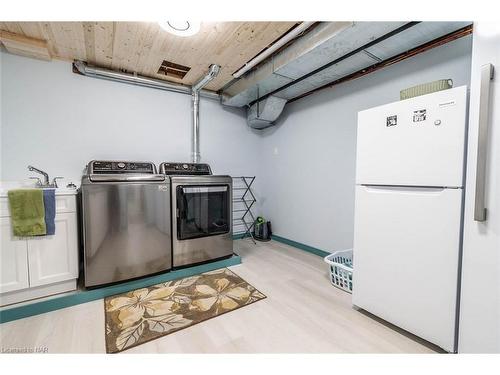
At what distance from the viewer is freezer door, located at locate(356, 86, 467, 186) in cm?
117

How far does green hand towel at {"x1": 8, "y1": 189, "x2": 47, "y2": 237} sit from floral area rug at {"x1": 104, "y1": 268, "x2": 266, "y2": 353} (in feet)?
2.61

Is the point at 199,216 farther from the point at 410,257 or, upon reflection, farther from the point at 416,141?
the point at 416,141

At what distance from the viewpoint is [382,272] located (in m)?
1.48

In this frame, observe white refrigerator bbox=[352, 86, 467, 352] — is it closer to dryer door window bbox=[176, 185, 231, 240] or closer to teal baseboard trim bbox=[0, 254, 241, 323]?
dryer door window bbox=[176, 185, 231, 240]

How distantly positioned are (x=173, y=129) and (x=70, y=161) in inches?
49.0

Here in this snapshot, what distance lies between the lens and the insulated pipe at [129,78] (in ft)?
7.67

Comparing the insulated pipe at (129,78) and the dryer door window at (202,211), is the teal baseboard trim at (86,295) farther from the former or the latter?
the insulated pipe at (129,78)

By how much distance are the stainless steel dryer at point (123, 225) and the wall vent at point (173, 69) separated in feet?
4.42

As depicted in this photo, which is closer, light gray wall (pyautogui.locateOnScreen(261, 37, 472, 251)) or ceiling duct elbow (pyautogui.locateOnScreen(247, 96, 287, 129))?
light gray wall (pyautogui.locateOnScreen(261, 37, 472, 251))

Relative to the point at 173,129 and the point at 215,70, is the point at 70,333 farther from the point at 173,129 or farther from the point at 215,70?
the point at 215,70

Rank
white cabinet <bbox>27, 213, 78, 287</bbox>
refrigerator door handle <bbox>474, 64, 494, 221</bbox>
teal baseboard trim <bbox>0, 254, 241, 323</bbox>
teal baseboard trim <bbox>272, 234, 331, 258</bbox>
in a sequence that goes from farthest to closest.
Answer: teal baseboard trim <bbox>272, 234, 331, 258</bbox> < white cabinet <bbox>27, 213, 78, 287</bbox> < teal baseboard trim <bbox>0, 254, 241, 323</bbox> < refrigerator door handle <bbox>474, 64, 494, 221</bbox>

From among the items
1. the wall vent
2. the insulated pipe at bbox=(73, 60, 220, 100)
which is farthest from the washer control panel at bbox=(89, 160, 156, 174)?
the wall vent
